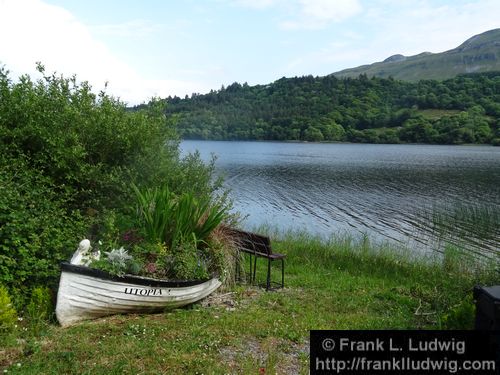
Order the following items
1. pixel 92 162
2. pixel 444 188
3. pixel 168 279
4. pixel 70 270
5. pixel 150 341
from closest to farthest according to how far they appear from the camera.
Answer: pixel 150 341 < pixel 70 270 < pixel 168 279 < pixel 92 162 < pixel 444 188

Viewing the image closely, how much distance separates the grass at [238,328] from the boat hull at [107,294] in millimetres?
161

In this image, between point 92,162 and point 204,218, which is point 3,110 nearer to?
point 92,162

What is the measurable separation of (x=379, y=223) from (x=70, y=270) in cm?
2250

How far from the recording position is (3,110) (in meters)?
8.30

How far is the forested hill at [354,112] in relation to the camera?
394 feet

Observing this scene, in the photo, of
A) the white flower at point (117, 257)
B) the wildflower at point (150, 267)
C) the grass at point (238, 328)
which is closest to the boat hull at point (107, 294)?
the grass at point (238, 328)

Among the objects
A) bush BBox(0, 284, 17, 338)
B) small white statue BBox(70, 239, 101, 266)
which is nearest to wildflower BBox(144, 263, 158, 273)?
small white statue BBox(70, 239, 101, 266)

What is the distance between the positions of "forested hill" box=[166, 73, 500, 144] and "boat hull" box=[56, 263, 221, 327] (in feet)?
344

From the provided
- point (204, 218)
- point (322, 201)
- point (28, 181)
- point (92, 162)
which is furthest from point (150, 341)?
point (322, 201)

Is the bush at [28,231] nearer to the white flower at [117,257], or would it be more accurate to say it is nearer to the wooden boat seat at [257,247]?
the white flower at [117,257]

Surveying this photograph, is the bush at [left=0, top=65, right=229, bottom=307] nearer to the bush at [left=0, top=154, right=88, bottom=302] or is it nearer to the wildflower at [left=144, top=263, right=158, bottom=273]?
the bush at [left=0, top=154, right=88, bottom=302]

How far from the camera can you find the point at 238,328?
6.09 metres

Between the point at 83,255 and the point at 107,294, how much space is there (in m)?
0.66

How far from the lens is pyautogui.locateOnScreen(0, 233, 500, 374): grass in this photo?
15.9ft
